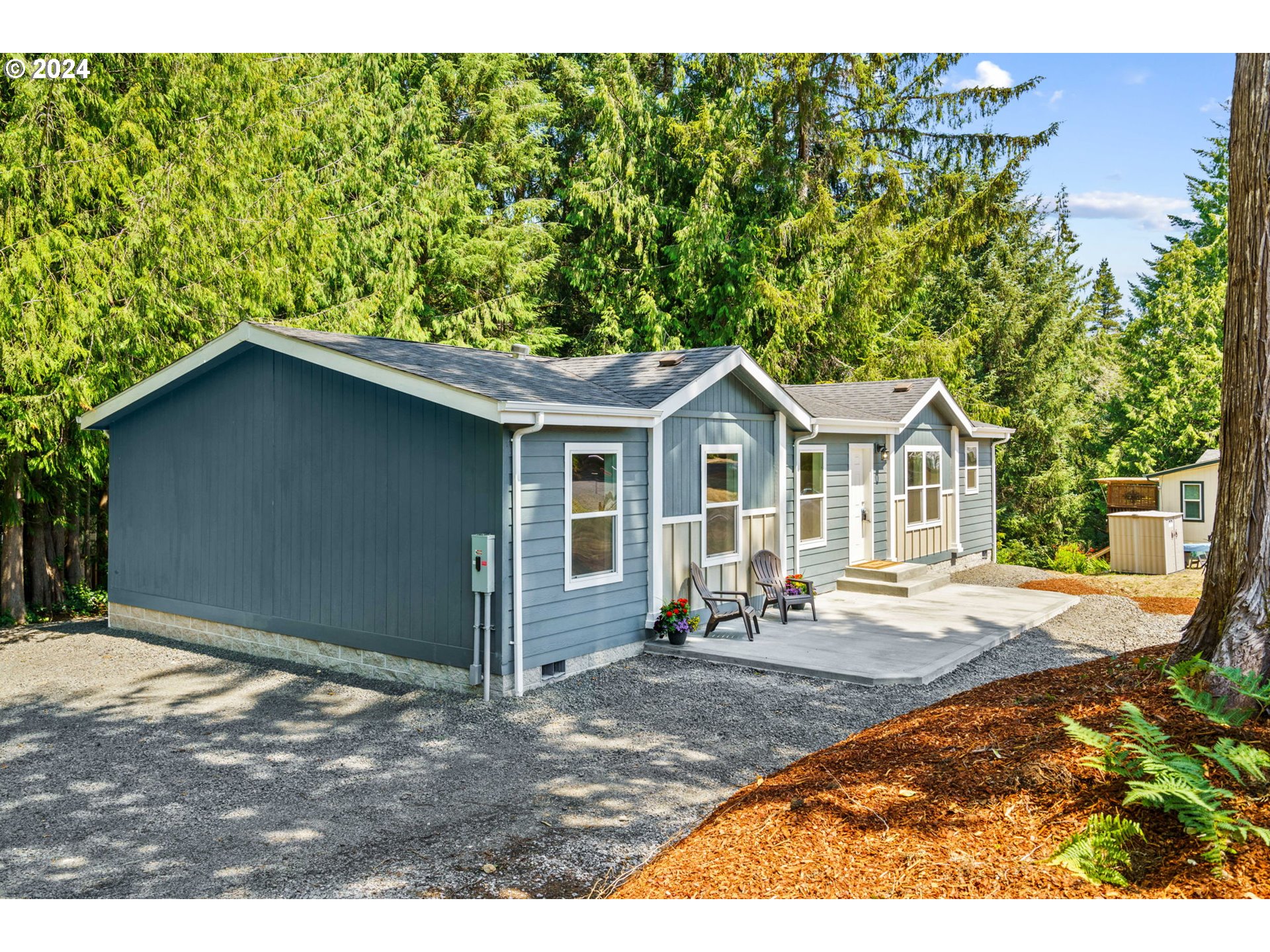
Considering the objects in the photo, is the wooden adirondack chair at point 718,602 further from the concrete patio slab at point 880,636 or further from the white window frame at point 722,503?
the white window frame at point 722,503

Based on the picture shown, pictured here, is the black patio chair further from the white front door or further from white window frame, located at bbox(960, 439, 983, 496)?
white window frame, located at bbox(960, 439, 983, 496)

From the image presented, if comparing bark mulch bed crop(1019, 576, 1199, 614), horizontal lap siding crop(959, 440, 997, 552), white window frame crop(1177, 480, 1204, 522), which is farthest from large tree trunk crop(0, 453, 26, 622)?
white window frame crop(1177, 480, 1204, 522)

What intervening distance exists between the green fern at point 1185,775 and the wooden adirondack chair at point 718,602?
5.99 m

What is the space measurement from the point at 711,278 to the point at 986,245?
37.1 feet

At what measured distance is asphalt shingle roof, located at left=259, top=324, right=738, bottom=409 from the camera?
8.47m

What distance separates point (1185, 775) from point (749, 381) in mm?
8185

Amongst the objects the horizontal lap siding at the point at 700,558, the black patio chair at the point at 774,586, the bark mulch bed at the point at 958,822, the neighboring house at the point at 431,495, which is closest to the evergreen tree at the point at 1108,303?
the horizontal lap siding at the point at 700,558

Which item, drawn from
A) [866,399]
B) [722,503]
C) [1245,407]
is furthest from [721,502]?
[1245,407]

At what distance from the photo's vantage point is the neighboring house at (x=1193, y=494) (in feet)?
75.7

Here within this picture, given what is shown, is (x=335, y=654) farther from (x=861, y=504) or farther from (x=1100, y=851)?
(x=861, y=504)

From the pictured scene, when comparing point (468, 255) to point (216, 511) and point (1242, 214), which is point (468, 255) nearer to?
point (216, 511)

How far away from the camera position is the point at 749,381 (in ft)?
36.8

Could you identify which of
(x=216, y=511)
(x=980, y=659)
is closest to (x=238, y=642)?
(x=216, y=511)

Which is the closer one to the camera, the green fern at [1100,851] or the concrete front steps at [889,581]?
the green fern at [1100,851]
